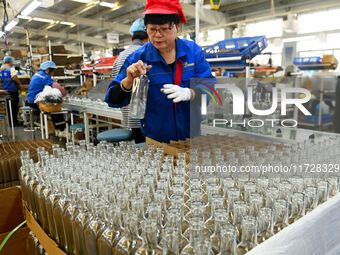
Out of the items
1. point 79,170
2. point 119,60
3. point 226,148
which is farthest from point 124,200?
point 119,60

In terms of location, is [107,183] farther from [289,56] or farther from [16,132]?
[289,56]

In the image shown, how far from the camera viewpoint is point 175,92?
1.70 m

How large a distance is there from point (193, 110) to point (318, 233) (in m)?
1.22

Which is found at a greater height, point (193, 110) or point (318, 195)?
point (193, 110)

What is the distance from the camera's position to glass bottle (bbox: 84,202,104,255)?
2.60 ft

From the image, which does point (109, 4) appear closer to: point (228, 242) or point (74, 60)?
point (74, 60)

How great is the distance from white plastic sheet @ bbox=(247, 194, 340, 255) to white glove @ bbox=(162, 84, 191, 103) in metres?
0.99

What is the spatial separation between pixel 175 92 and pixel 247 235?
1.10 m

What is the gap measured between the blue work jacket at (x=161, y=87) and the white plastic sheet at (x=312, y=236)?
1.10 metres

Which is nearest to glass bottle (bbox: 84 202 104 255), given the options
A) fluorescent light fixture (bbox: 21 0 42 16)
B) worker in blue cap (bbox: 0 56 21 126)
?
fluorescent light fixture (bbox: 21 0 42 16)

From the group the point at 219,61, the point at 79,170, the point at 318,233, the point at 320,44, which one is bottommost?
the point at 318,233

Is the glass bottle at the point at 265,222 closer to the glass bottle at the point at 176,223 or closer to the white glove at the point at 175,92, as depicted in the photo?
the glass bottle at the point at 176,223

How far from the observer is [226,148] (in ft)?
4.82

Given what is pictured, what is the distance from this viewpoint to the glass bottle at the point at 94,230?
794 mm
